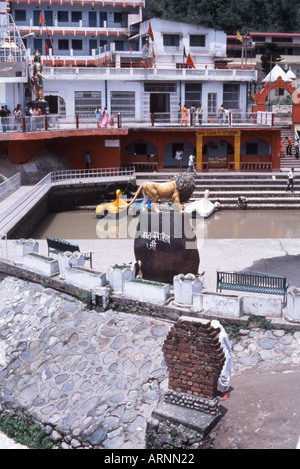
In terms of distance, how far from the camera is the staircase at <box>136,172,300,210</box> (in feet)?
90.7

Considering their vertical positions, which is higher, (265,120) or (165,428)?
(265,120)

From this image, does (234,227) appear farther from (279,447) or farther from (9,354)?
(279,447)

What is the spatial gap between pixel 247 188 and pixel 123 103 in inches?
394

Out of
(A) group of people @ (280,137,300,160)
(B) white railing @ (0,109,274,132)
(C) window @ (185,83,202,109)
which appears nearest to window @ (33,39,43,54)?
(B) white railing @ (0,109,274,132)

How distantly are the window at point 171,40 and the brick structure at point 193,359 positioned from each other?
3321cm

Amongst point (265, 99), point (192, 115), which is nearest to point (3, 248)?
point (192, 115)

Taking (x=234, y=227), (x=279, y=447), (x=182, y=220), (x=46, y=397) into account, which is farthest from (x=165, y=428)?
(x=234, y=227)

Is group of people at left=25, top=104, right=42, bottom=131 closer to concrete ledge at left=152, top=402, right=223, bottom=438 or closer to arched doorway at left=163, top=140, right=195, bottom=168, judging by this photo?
arched doorway at left=163, top=140, right=195, bottom=168

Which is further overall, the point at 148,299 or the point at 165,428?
the point at 148,299

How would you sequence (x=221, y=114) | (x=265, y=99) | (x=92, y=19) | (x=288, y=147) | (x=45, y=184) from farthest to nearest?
1. (x=92, y=19)
2. (x=265, y=99)
3. (x=288, y=147)
4. (x=221, y=114)
5. (x=45, y=184)

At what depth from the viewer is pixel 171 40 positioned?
3931 cm

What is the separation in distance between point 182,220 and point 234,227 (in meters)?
10.9

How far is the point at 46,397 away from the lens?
35.7 ft

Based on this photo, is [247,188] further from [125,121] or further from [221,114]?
[125,121]
